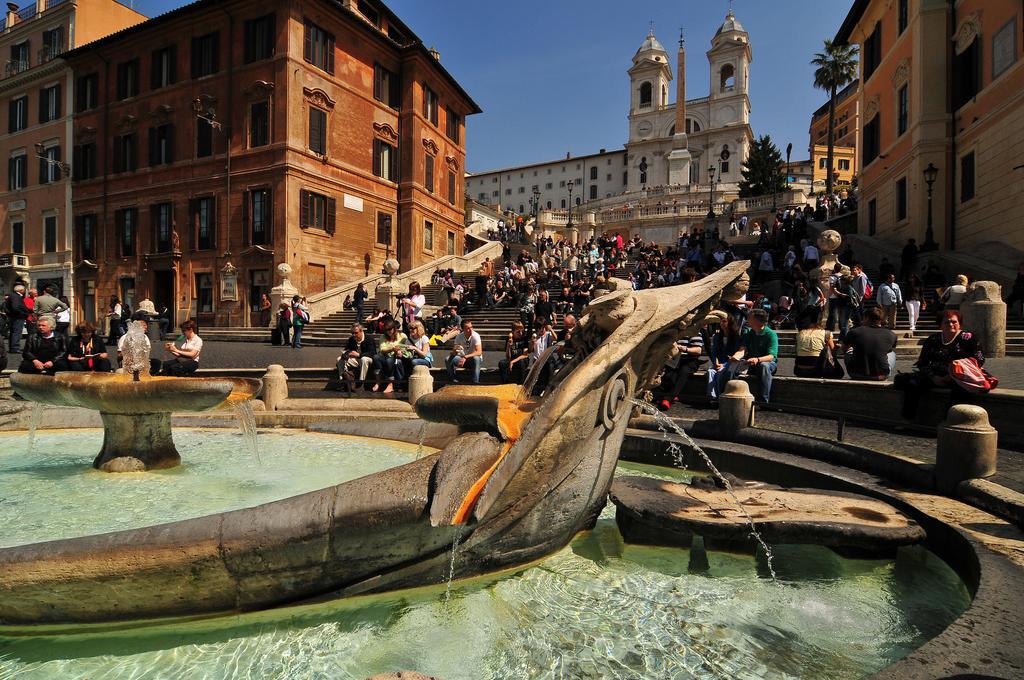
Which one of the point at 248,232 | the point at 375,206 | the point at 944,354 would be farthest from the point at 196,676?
the point at 375,206

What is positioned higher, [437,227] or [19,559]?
[437,227]

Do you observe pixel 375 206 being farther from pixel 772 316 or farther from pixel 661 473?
pixel 661 473

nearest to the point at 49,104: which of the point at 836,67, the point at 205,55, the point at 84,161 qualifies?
the point at 84,161

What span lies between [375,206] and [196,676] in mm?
31618

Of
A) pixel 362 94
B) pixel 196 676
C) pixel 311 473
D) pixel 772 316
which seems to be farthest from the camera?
pixel 362 94

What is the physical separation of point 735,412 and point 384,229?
29.3 metres

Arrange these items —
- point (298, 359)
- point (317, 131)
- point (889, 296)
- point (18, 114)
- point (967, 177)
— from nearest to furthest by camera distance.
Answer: point (889, 296) → point (298, 359) → point (967, 177) → point (317, 131) → point (18, 114)

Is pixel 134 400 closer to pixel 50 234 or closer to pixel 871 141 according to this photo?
pixel 871 141

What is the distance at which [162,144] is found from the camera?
101 ft

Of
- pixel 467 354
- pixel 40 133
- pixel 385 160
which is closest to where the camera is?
pixel 467 354

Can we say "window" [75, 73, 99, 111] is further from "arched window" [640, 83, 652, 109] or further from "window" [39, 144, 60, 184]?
"arched window" [640, 83, 652, 109]

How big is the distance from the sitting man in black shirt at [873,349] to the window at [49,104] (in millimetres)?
43620

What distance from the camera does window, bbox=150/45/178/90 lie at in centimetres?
3041

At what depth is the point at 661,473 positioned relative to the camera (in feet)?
17.9
